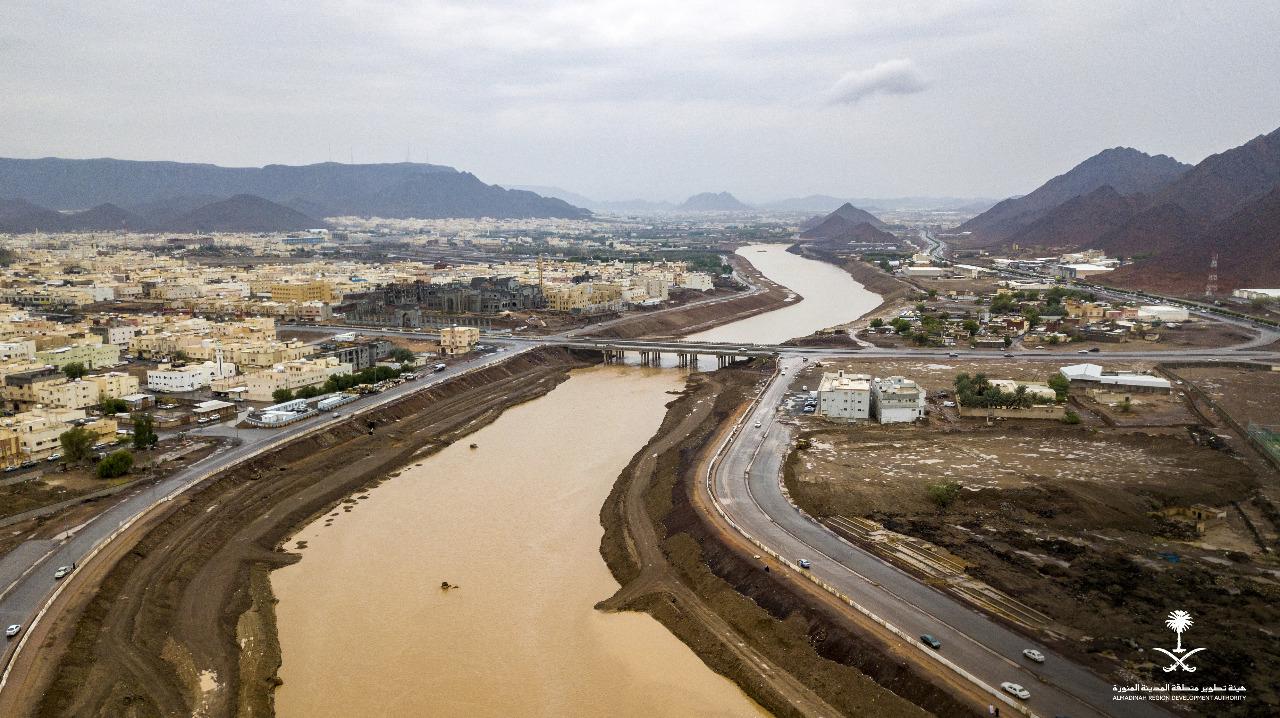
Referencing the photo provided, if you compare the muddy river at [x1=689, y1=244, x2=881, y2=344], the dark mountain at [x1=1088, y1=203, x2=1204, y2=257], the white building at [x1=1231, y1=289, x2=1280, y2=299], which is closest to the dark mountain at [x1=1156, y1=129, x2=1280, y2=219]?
the dark mountain at [x1=1088, y1=203, x2=1204, y2=257]

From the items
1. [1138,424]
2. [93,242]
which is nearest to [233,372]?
[1138,424]

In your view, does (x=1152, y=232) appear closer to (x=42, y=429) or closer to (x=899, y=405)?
(x=899, y=405)

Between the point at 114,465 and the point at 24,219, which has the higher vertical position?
the point at 24,219

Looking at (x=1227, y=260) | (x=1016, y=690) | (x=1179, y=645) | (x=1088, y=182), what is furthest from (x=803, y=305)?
(x=1088, y=182)

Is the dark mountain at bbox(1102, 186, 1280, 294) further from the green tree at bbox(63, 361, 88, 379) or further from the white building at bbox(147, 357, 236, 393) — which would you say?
the green tree at bbox(63, 361, 88, 379)

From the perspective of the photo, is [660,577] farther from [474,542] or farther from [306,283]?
[306,283]

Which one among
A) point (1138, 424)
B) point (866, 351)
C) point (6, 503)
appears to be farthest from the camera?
point (866, 351)
